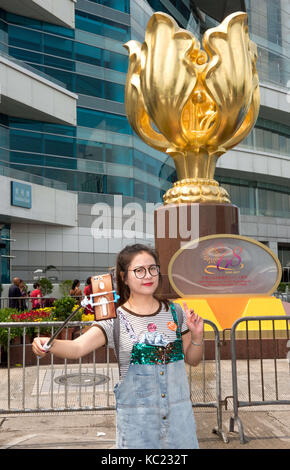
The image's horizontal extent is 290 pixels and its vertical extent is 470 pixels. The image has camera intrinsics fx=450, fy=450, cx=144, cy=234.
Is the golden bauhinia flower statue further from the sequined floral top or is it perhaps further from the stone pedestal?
the sequined floral top

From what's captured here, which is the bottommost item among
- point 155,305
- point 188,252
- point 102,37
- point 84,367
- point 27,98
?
point 84,367

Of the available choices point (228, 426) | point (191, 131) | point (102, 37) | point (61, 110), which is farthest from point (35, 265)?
point (228, 426)

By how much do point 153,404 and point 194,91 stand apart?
8.45 m

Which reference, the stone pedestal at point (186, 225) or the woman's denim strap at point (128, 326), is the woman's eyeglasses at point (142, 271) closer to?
the woman's denim strap at point (128, 326)

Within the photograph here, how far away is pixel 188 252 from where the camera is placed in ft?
27.7

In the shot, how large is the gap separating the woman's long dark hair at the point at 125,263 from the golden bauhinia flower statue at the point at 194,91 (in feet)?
23.3

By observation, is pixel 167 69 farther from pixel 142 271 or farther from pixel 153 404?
pixel 153 404

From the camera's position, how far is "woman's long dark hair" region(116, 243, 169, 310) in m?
2.52

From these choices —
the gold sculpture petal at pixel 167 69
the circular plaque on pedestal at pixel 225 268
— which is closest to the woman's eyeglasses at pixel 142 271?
the circular plaque on pedestal at pixel 225 268

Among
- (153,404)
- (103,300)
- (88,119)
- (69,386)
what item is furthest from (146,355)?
(88,119)

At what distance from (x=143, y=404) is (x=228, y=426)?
2.45m

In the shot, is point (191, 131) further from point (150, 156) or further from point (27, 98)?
point (150, 156)

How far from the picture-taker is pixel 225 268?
8.52 m

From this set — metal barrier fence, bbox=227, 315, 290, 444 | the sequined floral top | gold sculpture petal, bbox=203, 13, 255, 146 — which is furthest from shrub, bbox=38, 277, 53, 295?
the sequined floral top
